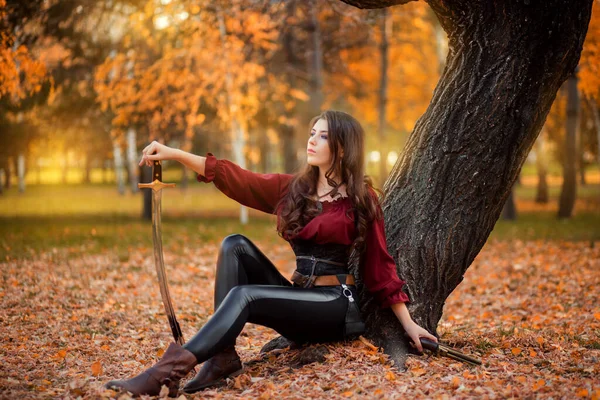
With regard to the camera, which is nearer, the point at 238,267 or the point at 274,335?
the point at 238,267

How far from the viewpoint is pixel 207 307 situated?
613 cm

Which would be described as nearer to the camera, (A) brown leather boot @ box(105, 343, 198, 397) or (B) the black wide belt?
(A) brown leather boot @ box(105, 343, 198, 397)

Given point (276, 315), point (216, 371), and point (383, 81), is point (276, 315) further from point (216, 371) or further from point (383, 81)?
point (383, 81)

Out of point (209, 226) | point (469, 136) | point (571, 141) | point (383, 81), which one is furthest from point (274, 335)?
point (383, 81)

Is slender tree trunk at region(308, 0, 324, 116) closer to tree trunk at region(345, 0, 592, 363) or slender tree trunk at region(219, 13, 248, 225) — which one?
slender tree trunk at region(219, 13, 248, 225)

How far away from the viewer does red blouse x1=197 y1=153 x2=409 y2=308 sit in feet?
11.4

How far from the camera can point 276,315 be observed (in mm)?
3316

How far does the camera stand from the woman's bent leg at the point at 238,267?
3.47m

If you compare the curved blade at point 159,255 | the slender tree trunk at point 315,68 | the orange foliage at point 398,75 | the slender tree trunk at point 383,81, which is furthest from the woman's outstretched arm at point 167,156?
the orange foliage at point 398,75

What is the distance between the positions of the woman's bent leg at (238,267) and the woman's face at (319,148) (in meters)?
0.59

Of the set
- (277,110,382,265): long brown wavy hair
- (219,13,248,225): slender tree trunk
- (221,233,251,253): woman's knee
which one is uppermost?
(219,13,248,225): slender tree trunk

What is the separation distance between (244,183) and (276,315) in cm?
77

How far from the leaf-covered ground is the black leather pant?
0.82 ft

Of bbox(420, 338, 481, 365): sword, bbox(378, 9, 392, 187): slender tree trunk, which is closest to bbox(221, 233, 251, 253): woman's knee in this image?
bbox(420, 338, 481, 365): sword
